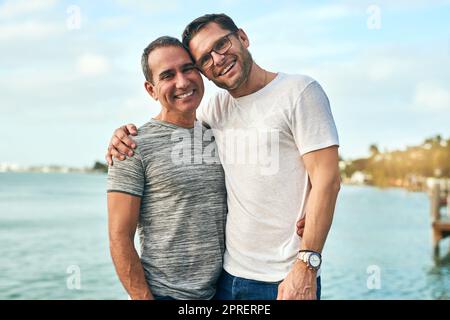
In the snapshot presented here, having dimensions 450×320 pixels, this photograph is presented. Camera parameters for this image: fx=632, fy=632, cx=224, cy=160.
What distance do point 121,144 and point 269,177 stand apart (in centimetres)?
64

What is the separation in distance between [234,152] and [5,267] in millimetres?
29082

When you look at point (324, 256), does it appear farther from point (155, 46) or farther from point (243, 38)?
point (155, 46)

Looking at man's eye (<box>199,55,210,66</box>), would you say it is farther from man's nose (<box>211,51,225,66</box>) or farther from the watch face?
the watch face

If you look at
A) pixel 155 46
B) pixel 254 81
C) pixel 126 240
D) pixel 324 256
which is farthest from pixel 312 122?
pixel 324 256

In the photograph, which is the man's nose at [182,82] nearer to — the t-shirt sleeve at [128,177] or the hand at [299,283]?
the t-shirt sleeve at [128,177]

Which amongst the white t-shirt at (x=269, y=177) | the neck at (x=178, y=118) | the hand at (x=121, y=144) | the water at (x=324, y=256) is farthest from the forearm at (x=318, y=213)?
the water at (x=324, y=256)

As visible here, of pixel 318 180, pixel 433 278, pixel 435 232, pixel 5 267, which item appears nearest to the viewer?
pixel 318 180

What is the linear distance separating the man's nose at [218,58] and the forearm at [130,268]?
850mm

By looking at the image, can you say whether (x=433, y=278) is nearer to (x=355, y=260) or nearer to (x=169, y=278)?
(x=355, y=260)
